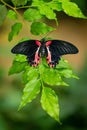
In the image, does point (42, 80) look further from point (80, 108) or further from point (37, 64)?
point (80, 108)

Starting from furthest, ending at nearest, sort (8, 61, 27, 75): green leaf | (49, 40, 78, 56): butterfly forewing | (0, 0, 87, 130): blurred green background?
1. (0, 0, 87, 130): blurred green background
2. (8, 61, 27, 75): green leaf
3. (49, 40, 78, 56): butterfly forewing

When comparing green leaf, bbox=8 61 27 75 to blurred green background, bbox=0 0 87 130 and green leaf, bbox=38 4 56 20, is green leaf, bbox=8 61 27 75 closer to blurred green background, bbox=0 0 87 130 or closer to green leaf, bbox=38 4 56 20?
green leaf, bbox=38 4 56 20

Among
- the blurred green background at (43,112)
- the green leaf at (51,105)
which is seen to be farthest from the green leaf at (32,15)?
the blurred green background at (43,112)

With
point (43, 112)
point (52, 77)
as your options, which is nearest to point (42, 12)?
point (52, 77)

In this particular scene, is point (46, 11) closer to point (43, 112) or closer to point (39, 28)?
point (39, 28)

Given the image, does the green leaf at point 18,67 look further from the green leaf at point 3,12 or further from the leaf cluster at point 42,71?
the green leaf at point 3,12

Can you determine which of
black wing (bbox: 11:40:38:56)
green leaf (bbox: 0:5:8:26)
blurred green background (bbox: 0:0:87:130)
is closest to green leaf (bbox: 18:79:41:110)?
black wing (bbox: 11:40:38:56)

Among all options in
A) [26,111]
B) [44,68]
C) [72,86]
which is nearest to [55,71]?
[44,68]
